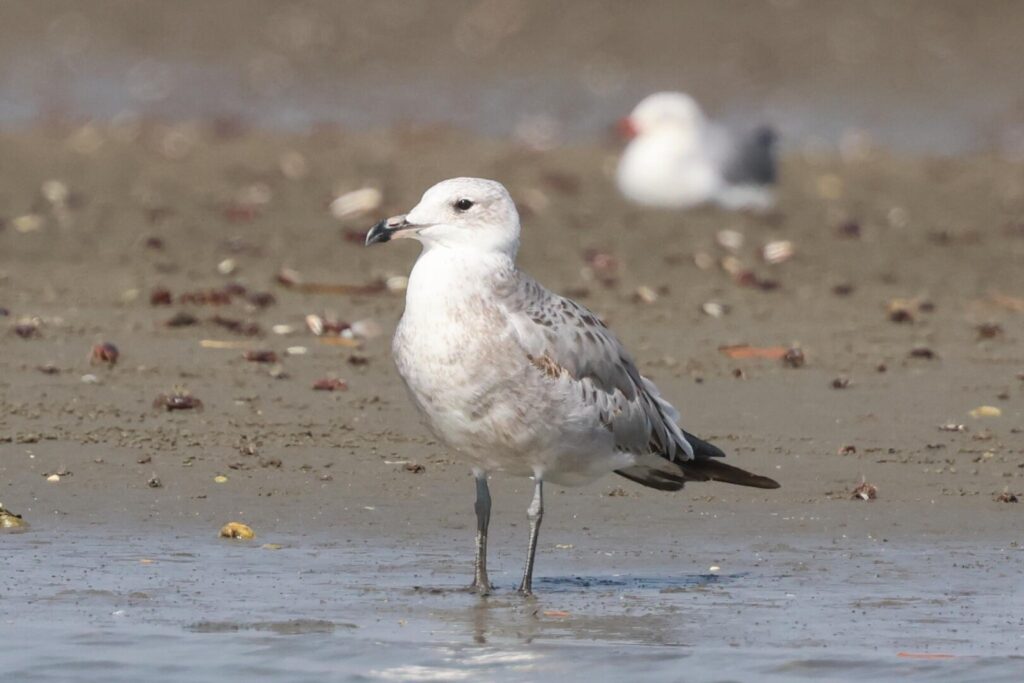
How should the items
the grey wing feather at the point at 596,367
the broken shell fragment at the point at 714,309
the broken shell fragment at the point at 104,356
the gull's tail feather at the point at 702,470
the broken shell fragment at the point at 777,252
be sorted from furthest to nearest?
1. the broken shell fragment at the point at 777,252
2. the broken shell fragment at the point at 714,309
3. the broken shell fragment at the point at 104,356
4. the gull's tail feather at the point at 702,470
5. the grey wing feather at the point at 596,367

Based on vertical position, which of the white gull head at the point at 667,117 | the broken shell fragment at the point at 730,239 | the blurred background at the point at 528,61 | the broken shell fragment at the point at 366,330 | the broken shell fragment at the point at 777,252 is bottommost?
the broken shell fragment at the point at 366,330

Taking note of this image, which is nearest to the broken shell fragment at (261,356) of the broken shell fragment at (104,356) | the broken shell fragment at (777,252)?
the broken shell fragment at (104,356)

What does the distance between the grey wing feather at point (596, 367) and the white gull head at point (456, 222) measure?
18 cm

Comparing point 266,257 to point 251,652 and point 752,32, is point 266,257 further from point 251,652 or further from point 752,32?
point 752,32

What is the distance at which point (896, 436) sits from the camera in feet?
29.1

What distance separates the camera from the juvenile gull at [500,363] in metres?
6.49

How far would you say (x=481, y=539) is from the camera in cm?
674

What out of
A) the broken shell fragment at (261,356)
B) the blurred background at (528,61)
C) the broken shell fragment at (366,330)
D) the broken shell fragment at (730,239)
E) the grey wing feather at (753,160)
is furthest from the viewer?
the blurred background at (528,61)

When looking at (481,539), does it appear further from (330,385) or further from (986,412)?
(986,412)

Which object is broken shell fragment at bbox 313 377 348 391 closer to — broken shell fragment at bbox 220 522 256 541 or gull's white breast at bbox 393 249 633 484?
broken shell fragment at bbox 220 522 256 541

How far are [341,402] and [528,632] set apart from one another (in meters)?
2.96

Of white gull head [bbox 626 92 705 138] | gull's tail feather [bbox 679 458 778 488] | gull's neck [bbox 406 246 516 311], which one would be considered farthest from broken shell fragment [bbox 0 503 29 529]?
white gull head [bbox 626 92 705 138]

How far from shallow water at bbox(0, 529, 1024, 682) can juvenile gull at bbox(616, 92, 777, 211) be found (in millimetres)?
7410

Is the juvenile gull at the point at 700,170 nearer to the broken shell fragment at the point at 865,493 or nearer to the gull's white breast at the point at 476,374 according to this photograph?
the broken shell fragment at the point at 865,493
